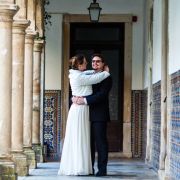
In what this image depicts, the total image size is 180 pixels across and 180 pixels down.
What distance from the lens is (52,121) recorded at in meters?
19.1

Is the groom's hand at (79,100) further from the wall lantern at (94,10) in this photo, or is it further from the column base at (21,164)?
the wall lantern at (94,10)

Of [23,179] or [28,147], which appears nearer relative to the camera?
[23,179]

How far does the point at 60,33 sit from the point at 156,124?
249 inches

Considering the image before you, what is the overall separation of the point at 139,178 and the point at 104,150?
646 mm

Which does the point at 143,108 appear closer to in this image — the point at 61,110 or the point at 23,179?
the point at 61,110

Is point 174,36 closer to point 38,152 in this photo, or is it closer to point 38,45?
point 38,45

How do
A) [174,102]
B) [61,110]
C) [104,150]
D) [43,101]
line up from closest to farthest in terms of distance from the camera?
[174,102] < [104,150] < [43,101] < [61,110]

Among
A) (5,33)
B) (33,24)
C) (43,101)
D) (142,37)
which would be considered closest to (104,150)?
(5,33)

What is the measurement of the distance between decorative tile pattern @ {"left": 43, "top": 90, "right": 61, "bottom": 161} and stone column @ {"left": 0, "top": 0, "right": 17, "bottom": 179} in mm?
8587

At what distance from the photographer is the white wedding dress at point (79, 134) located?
37.5 ft

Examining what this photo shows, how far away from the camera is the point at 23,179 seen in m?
11.4

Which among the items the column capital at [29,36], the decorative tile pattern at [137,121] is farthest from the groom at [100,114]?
the decorative tile pattern at [137,121]

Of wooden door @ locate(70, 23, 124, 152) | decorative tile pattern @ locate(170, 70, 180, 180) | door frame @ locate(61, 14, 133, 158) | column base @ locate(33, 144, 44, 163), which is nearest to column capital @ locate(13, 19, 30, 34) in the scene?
decorative tile pattern @ locate(170, 70, 180, 180)

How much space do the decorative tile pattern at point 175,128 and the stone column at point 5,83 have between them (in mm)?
Result: 2072
